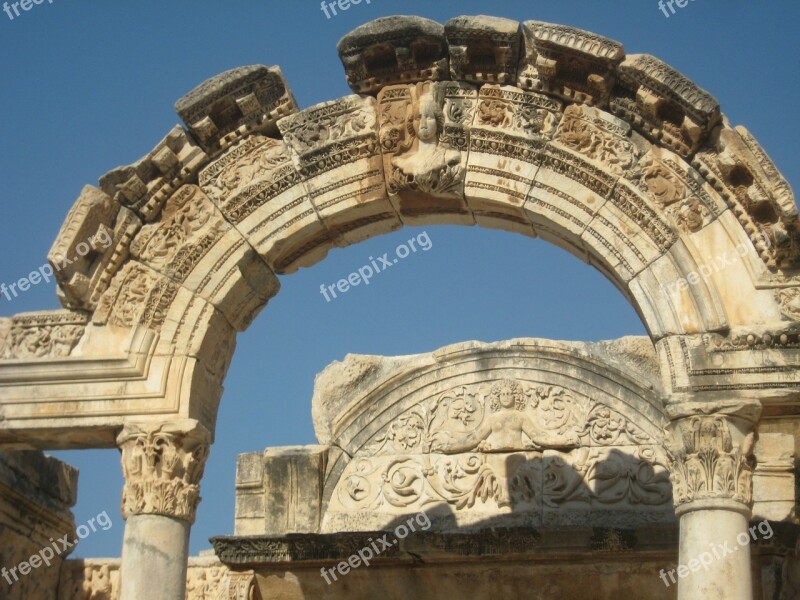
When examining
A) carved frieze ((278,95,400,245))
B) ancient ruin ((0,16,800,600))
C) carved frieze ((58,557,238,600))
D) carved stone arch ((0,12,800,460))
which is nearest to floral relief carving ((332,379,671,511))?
carved frieze ((58,557,238,600))

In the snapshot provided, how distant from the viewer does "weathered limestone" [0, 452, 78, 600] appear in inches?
566

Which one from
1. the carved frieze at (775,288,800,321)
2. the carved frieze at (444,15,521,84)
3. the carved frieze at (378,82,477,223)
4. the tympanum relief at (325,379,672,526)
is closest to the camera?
the carved frieze at (775,288,800,321)

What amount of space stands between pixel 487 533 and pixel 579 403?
6.80ft

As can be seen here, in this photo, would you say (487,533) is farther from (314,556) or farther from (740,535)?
(740,535)

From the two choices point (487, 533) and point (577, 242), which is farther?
point (487, 533)

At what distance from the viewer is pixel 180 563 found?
11.2 m

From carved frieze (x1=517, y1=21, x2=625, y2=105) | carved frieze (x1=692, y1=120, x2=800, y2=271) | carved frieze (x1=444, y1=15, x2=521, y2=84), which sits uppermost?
carved frieze (x1=444, y1=15, x2=521, y2=84)

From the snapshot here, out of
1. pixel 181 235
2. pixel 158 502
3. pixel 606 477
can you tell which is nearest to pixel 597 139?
pixel 181 235

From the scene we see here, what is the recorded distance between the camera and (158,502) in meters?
11.1

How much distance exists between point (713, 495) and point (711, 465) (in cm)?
23

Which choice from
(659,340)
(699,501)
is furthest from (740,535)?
(659,340)

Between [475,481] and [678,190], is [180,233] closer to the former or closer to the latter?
[678,190]

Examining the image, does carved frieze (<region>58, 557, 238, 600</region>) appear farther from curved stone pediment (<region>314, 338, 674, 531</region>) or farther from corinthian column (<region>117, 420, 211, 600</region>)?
corinthian column (<region>117, 420, 211, 600</region>)

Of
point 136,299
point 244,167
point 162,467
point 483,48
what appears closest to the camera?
point 162,467
